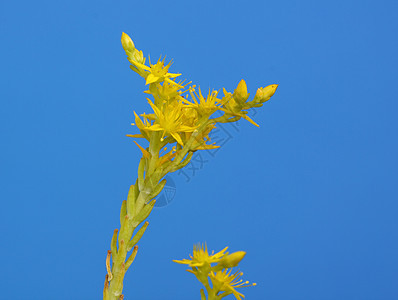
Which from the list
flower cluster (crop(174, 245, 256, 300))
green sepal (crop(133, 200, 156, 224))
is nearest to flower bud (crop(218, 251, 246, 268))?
flower cluster (crop(174, 245, 256, 300))

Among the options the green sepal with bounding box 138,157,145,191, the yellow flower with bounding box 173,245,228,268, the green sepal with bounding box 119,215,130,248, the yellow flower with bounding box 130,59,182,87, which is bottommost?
the yellow flower with bounding box 173,245,228,268

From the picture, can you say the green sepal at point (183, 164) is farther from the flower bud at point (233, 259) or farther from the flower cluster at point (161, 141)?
the flower bud at point (233, 259)

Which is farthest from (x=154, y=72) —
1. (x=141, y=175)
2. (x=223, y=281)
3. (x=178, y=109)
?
(x=223, y=281)

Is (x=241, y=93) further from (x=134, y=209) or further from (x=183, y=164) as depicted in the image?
(x=134, y=209)

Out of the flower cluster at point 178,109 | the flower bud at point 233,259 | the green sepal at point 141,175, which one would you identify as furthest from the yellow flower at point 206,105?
the flower bud at point 233,259

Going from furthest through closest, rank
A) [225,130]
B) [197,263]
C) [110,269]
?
[225,130]
[110,269]
[197,263]

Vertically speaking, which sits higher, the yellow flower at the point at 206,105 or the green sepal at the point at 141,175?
the yellow flower at the point at 206,105

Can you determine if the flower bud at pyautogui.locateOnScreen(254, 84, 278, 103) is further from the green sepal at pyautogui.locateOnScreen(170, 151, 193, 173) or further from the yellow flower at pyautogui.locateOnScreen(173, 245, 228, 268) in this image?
the yellow flower at pyautogui.locateOnScreen(173, 245, 228, 268)

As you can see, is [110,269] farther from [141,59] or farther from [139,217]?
[141,59]

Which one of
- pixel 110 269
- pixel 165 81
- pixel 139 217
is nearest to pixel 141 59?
pixel 165 81
